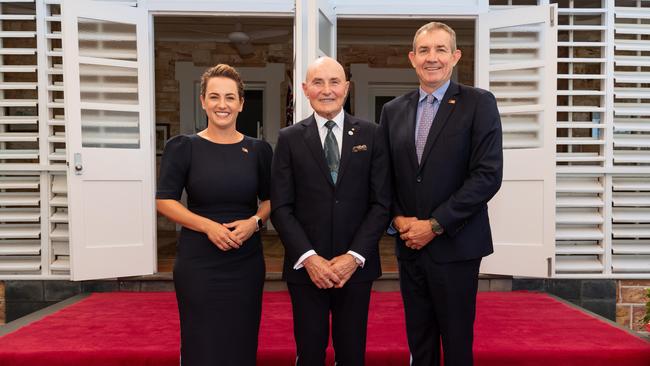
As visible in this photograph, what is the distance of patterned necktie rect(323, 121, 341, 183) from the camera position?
2.29 metres

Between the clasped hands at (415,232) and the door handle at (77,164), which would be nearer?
the clasped hands at (415,232)

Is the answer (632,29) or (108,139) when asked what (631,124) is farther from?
(108,139)

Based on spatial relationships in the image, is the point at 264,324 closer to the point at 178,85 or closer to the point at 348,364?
the point at 348,364

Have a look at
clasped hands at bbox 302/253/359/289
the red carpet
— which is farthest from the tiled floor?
clasped hands at bbox 302/253/359/289

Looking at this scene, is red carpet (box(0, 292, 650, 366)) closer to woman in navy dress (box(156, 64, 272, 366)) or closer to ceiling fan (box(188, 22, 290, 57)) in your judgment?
woman in navy dress (box(156, 64, 272, 366))

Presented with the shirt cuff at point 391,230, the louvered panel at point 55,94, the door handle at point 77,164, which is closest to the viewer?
the shirt cuff at point 391,230

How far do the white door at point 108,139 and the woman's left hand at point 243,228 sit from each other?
245 cm

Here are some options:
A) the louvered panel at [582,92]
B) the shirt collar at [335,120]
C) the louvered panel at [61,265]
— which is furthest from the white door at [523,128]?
the louvered panel at [61,265]

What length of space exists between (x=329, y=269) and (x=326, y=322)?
9.5 inches

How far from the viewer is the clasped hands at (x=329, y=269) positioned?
2164 millimetres

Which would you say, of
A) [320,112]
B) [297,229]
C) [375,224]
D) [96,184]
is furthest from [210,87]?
[96,184]

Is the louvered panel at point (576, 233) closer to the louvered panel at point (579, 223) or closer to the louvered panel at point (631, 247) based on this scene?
the louvered panel at point (579, 223)

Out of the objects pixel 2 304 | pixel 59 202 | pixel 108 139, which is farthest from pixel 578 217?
pixel 2 304

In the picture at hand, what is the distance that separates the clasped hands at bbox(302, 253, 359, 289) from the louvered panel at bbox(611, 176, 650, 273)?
134 inches
